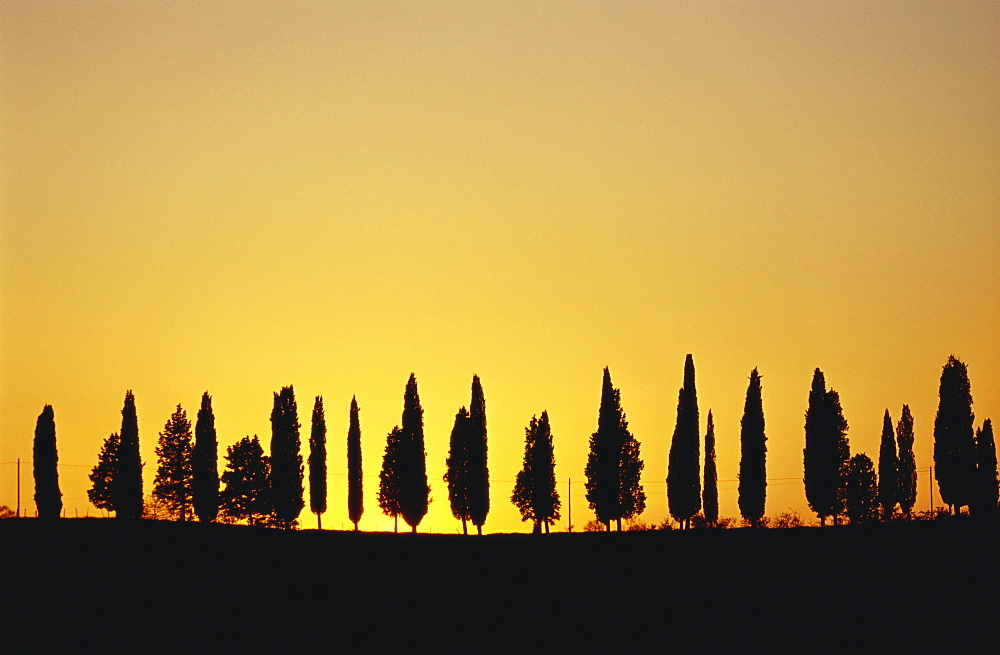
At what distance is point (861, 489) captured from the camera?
11781 cm

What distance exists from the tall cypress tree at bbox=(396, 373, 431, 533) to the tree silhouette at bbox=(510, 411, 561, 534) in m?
7.36

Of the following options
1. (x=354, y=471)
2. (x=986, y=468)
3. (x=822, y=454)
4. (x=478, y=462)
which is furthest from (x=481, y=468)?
(x=986, y=468)

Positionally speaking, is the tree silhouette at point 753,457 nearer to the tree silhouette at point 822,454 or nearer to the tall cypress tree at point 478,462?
the tree silhouette at point 822,454

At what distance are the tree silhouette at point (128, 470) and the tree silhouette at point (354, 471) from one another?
575 inches

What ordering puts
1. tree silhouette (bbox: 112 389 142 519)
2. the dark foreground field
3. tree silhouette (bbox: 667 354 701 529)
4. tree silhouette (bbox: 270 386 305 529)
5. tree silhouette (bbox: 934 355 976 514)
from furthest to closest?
tree silhouette (bbox: 270 386 305 529), tree silhouette (bbox: 112 389 142 519), tree silhouette (bbox: 934 355 976 514), tree silhouette (bbox: 667 354 701 529), the dark foreground field

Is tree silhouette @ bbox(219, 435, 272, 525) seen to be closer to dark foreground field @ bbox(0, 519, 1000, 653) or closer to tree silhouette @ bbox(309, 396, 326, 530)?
tree silhouette @ bbox(309, 396, 326, 530)

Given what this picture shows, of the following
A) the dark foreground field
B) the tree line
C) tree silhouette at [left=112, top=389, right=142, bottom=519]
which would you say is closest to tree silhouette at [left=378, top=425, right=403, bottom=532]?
the tree line

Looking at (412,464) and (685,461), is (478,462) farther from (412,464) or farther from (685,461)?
(685,461)

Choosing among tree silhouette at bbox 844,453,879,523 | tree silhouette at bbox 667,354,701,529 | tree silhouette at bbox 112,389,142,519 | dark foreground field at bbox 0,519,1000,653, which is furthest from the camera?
tree silhouette at bbox 844,453,879,523

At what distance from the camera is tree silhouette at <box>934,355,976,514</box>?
332 feet

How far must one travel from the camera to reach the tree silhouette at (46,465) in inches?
4072

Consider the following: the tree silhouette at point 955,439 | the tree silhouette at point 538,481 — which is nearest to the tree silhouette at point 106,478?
the tree silhouette at point 538,481

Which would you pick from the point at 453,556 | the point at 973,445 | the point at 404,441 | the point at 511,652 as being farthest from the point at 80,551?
the point at 973,445

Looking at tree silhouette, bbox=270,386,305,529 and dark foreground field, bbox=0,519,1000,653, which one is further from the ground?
tree silhouette, bbox=270,386,305,529
